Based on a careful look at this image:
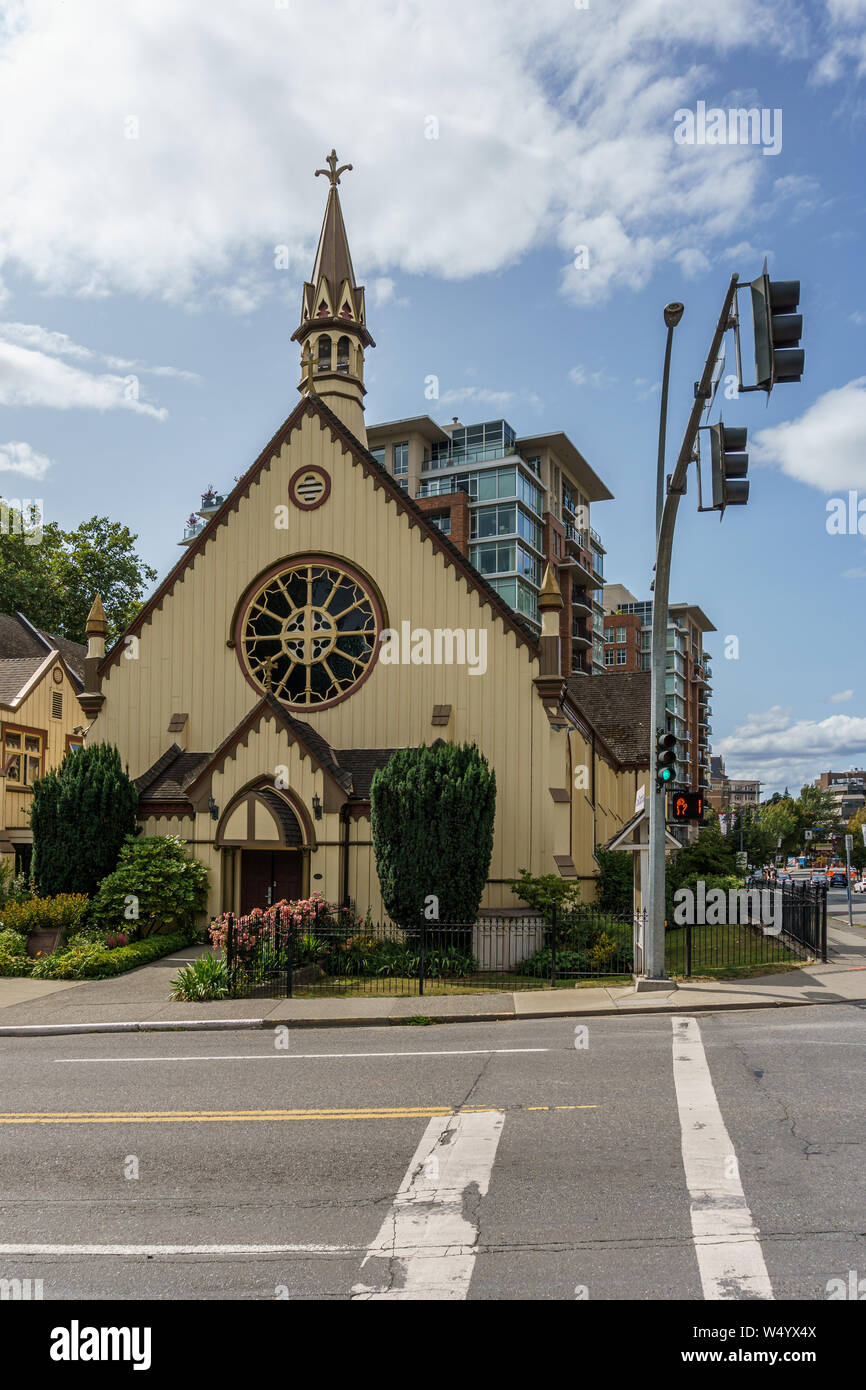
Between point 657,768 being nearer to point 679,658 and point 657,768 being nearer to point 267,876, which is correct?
point 267,876

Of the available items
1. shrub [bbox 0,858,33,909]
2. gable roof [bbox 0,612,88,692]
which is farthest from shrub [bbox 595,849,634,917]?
gable roof [bbox 0,612,88,692]

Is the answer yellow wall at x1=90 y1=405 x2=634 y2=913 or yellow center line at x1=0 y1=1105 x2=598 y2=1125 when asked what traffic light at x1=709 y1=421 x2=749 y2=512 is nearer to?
yellow center line at x1=0 y1=1105 x2=598 y2=1125

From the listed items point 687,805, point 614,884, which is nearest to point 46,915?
point 687,805

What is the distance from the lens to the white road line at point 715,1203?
5227 mm

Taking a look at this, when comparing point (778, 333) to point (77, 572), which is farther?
point (77, 572)

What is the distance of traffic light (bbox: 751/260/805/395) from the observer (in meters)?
8.86

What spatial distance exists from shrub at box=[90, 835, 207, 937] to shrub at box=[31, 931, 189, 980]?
40.0 inches

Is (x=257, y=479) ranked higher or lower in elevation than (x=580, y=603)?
lower

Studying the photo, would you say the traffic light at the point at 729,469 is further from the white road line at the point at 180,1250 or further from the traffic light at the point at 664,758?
the white road line at the point at 180,1250

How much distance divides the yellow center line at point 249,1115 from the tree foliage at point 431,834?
9789mm

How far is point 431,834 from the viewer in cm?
1891

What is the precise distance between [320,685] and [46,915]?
8116 mm
